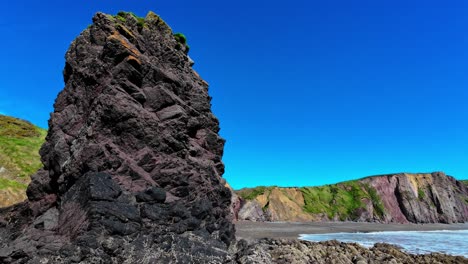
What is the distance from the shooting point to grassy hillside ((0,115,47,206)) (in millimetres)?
31261

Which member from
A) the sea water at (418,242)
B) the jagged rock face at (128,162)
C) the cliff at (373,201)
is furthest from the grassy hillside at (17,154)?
the cliff at (373,201)

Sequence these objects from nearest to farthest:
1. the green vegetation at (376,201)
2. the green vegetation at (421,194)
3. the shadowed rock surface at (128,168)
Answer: the shadowed rock surface at (128,168), the green vegetation at (376,201), the green vegetation at (421,194)

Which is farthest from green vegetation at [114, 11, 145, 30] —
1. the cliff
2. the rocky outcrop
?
the cliff

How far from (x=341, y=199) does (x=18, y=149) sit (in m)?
112

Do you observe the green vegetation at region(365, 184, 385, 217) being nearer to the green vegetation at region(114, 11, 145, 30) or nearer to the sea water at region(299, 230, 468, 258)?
the sea water at region(299, 230, 468, 258)

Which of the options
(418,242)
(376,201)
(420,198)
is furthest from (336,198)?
(418,242)

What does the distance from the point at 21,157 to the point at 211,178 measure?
3440cm

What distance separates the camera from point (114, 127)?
604 inches

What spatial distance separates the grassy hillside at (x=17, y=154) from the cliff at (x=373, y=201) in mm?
60774

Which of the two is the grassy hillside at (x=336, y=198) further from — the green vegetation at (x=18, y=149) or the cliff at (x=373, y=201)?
Result: the green vegetation at (x=18, y=149)

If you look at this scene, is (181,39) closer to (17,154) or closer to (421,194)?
(17,154)

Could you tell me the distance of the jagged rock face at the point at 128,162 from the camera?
12594 mm

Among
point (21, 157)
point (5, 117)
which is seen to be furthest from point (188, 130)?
point (5, 117)

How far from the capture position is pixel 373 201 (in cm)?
13012
